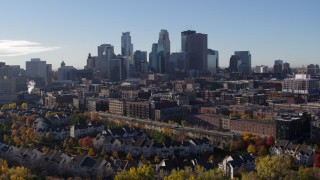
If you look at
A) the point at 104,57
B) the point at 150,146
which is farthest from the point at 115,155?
the point at 104,57

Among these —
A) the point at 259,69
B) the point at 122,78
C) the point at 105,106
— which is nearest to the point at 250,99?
the point at 105,106

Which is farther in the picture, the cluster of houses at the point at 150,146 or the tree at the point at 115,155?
the cluster of houses at the point at 150,146

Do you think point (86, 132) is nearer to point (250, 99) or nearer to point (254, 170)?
point (254, 170)

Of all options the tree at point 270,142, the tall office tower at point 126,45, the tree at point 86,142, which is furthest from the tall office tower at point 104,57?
the tree at point 270,142

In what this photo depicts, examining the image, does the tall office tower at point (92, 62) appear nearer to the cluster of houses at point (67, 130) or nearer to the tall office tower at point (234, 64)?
the tall office tower at point (234, 64)

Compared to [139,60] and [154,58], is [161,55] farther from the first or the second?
[139,60]
